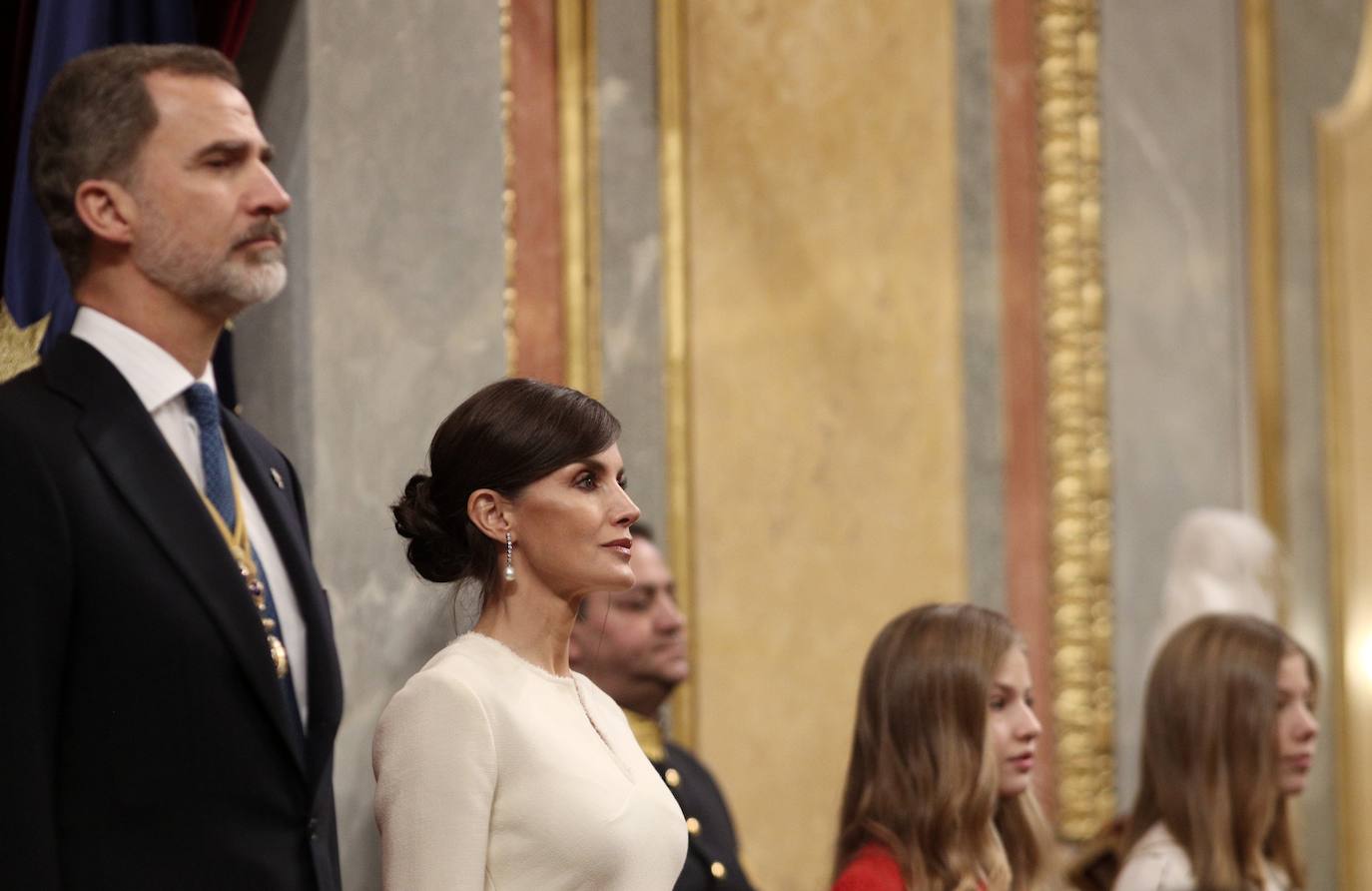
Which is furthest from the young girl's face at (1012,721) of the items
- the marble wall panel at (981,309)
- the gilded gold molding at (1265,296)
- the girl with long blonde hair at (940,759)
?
the gilded gold molding at (1265,296)

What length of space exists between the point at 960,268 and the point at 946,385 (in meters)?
0.32

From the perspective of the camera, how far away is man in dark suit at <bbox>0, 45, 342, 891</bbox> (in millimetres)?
2529

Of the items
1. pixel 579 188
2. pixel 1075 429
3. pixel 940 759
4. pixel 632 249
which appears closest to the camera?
pixel 940 759

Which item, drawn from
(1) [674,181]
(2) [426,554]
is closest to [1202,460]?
(1) [674,181]

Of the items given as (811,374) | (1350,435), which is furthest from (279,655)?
(1350,435)

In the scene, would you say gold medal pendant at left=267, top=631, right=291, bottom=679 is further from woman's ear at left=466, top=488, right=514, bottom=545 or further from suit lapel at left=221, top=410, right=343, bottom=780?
woman's ear at left=466, top=488, right=514, bottom=545

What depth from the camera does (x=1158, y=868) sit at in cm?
399

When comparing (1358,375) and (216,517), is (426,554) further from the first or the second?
(1358,375)

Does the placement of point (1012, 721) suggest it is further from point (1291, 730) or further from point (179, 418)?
point (179, 418)

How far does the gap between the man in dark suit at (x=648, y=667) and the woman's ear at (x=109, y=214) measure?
1590 mm

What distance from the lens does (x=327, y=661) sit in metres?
2.90

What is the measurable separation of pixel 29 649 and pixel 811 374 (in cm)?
290

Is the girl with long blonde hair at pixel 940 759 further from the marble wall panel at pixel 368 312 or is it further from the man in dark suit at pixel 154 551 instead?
the man in dark suit at pixel 154 551


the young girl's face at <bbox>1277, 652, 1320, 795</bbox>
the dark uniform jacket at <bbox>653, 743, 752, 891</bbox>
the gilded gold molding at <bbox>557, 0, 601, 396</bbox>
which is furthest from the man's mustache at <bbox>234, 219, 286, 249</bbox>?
the young girl's face at <bbox>1277, 652, 1320, 795</bbox>
